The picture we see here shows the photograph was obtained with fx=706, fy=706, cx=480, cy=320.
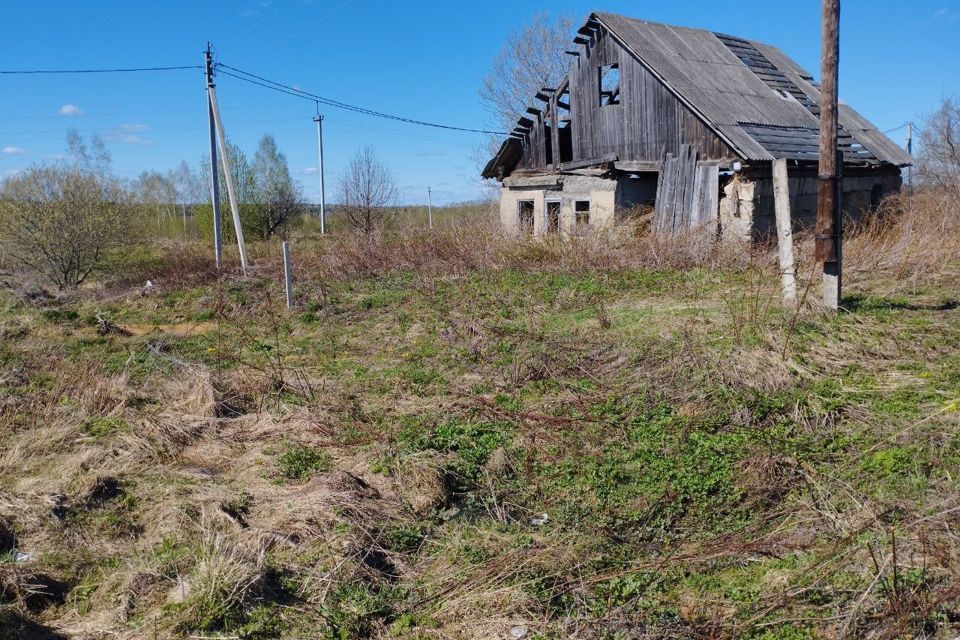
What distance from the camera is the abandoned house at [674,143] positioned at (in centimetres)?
1434

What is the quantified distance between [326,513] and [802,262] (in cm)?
918

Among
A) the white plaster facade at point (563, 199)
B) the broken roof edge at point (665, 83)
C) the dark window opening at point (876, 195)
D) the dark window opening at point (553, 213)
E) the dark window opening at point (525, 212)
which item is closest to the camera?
the broken roof edge at point (665, 83)

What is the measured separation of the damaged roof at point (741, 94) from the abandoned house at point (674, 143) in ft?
0.15

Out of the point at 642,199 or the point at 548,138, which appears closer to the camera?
the point at 642,199

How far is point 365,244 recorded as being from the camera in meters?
16.3

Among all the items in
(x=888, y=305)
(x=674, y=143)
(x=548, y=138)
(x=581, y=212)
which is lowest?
(x=888, y=305)

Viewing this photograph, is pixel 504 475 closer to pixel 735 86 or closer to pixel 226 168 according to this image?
pixel 226 168

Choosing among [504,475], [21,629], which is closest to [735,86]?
[504,475]

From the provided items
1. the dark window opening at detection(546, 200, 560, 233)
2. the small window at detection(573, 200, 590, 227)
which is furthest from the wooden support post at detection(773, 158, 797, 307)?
the dark window opening at detection(546, 200, 560, 233)

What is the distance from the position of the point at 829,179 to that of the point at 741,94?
30.6ft

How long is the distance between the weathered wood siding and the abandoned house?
0.08 ft

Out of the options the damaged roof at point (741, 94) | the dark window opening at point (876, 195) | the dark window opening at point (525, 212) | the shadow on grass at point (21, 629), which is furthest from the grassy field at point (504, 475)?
the dark window opening at point (876, 195)

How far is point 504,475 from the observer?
17.5 ft

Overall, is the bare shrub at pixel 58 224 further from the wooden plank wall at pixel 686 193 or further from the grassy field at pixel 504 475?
the wooden plank wall at pixel 686 193
